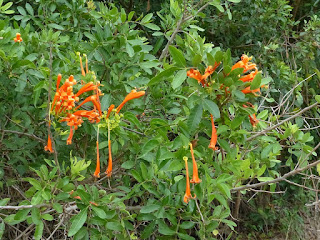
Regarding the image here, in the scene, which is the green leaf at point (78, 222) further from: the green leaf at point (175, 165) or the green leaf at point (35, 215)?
the green leaf at point (175, 165)

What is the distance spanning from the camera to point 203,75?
53.9 inches

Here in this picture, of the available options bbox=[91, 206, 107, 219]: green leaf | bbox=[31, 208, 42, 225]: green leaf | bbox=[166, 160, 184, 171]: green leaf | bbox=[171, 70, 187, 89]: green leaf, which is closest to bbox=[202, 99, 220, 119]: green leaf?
bbox=[171, 70, 187, 89]: green leaf

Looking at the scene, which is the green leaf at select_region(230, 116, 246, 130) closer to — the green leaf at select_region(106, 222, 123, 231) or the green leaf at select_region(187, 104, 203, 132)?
the green leaf at select_region(187, 104, 203, 132)

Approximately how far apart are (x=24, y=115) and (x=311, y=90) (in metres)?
3.16

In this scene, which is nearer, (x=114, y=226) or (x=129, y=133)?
(x=114, y=226)

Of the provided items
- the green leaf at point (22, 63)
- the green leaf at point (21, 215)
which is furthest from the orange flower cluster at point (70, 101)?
the green leaf at point (21, 215)

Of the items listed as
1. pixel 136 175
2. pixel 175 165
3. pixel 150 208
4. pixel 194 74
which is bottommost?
pixel 150 208

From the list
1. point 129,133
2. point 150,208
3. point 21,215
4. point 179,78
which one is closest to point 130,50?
point 129,133

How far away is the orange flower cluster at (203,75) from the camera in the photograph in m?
1.36

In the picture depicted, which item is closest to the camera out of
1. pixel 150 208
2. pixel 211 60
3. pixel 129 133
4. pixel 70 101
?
pixel 211 60

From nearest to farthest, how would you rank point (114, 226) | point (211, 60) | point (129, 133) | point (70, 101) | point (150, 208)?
point (211, 60) < point (70, 101) < point (114, 226) < point (150, 208) < point (129, 133)

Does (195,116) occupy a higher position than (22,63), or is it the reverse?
(22,63)

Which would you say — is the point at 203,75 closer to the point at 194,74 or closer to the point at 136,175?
the point at 194,74

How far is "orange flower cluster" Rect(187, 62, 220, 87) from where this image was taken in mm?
1355
